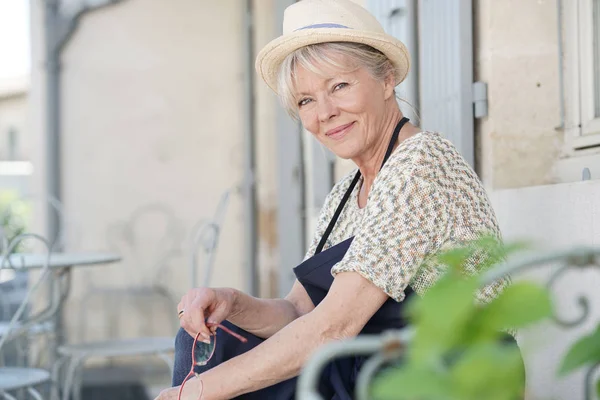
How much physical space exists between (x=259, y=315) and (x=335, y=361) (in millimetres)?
355

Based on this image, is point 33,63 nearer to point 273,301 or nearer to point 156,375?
point 156,375

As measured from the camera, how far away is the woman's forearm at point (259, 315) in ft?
6.27

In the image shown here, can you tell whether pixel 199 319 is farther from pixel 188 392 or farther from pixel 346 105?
pixel 346 105

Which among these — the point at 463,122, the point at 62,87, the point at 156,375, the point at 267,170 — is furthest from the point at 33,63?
the point at 463,122

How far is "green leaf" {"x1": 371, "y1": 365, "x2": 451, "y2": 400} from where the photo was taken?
486 millimetres

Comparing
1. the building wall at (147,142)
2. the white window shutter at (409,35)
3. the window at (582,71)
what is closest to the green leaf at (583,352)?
the window at (582,71)

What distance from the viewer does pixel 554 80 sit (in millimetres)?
2330

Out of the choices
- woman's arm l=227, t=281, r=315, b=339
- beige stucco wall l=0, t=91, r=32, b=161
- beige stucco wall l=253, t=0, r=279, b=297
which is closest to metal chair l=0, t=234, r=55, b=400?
woman's arm l=227, t=281, r=315, b=339

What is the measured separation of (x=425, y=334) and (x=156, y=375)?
5.41 metres

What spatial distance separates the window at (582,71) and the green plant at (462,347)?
1749 millimetres

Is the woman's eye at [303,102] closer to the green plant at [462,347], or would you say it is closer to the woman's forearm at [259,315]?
the woman's forearm at [259,315]

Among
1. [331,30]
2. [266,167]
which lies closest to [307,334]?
[331,30]

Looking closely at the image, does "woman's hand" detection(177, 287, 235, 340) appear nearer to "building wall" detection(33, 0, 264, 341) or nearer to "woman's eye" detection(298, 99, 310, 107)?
"woman's eye" detection(298, 99, 310, 107)

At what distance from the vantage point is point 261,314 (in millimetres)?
1975
